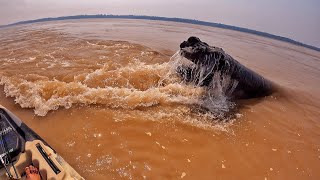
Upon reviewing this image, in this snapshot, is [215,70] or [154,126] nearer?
[154,126]

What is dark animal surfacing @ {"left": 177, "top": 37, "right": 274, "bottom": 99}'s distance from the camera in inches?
309

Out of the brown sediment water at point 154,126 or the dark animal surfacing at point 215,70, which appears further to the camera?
the dark animal surfacing at point 215,70

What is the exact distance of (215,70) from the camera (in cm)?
845

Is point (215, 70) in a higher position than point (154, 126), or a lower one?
higher

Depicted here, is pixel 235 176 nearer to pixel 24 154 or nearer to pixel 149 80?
pixel 24 154

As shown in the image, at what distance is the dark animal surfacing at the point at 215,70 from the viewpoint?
7.85 metres

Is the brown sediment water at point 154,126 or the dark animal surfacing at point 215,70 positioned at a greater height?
the dark animal surfacing at point 215,70

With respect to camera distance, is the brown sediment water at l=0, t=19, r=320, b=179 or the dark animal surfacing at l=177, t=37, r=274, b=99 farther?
the dark animal surfacing at l=177, t=37, r=274, b=99

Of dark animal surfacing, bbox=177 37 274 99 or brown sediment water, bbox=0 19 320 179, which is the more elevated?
dark animal surfacing, bbox=177 37 274 99

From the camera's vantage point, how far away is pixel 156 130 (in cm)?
745

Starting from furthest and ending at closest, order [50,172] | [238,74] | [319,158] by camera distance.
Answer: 1. [238,74]
2. [319,158]
3. [50,172]

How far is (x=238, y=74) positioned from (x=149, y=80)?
337cm

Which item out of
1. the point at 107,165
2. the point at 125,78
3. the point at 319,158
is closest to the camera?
the point at 107,165

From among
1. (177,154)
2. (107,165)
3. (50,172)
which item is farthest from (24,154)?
(177,154)
